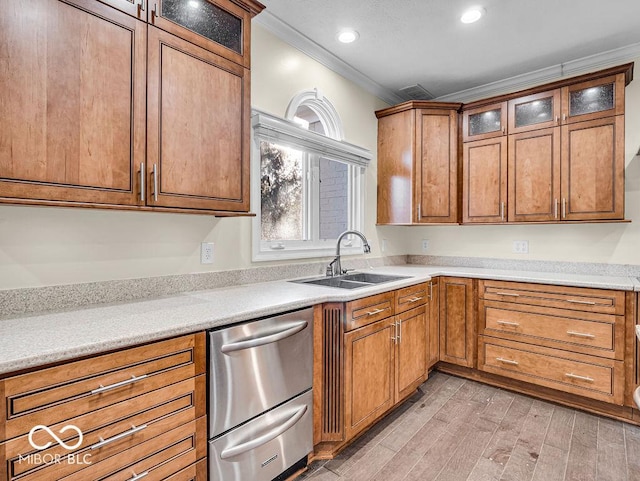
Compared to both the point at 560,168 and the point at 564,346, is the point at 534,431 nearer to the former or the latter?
the point at 564,346

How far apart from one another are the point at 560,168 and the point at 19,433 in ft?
11.4

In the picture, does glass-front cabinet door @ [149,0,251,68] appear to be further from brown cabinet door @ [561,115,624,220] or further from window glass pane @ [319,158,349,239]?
brown cabinet door @ [561,115,624,220]

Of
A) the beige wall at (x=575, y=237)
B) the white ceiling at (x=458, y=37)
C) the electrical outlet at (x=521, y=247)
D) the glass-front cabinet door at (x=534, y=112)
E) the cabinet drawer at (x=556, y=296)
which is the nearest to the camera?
the white ceiling at (x=458, y=37)

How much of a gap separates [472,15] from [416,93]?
1309 millimetres

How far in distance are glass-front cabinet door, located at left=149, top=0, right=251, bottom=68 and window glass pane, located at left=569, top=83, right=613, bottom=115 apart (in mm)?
2536

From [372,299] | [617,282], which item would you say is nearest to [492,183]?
[617,282]

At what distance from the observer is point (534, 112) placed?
2916mm

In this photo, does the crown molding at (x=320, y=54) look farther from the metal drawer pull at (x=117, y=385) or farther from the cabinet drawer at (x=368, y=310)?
the metal drawer pull at (x=117, y=385)

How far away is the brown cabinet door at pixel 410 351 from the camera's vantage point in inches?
94.0

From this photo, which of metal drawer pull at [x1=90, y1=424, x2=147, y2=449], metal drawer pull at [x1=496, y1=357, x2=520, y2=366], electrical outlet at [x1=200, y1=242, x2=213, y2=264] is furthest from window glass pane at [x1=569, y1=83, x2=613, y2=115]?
metal drawer pull at [x1=90, y1=424, x2=147, y2=449]

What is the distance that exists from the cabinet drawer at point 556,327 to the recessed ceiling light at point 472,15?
82.6 inches

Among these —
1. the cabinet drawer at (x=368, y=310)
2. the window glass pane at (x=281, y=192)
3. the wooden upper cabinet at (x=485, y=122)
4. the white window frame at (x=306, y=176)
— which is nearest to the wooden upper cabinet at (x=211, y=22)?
the white window frame at (x=306, y=176)

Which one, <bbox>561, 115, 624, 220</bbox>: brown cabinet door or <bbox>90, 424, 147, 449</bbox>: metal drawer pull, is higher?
<bbox>561, 115, 624, 220</bbox>: brown cabinet door

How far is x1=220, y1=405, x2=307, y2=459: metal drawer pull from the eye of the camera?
57.4 inches
